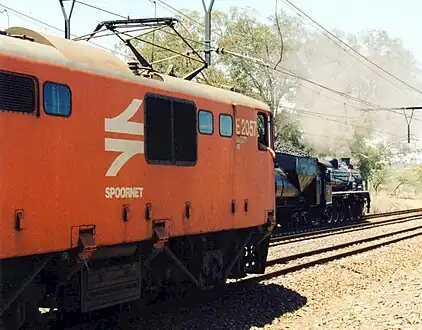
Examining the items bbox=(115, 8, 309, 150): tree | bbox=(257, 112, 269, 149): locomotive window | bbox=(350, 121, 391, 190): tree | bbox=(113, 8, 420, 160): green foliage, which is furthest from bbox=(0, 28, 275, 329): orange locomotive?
bbox=(350, 121, 391, 190): tree

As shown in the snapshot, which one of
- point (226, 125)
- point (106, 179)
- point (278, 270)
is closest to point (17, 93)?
point (106, 179)

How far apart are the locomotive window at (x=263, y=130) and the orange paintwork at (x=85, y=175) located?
1.58 m

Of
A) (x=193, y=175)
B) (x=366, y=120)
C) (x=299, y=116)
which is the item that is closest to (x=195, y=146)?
(x=193, y=175)

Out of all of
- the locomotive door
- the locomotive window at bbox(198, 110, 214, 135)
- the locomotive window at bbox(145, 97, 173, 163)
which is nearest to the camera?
the locomotive window at bbox(145, 97, 173, 163)

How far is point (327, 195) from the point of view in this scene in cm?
2812

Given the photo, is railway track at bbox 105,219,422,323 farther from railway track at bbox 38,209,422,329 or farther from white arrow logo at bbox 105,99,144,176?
white arrow logo at bbox 105,99,144,176

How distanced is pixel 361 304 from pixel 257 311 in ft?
6.02

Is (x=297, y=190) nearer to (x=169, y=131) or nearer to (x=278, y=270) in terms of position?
(x=278, y=270)

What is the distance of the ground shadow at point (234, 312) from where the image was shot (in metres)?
9.11

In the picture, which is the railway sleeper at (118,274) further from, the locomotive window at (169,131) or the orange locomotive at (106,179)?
the locomotive window at (169,131)

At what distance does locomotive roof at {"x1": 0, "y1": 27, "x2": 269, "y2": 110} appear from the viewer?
6.91 m

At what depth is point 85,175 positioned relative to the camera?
7414mm

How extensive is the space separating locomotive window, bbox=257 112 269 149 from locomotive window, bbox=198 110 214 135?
6.08 ft

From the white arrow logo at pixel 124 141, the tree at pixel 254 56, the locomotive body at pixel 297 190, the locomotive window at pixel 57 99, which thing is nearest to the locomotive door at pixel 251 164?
the white arrow logo at pixel 124 141
